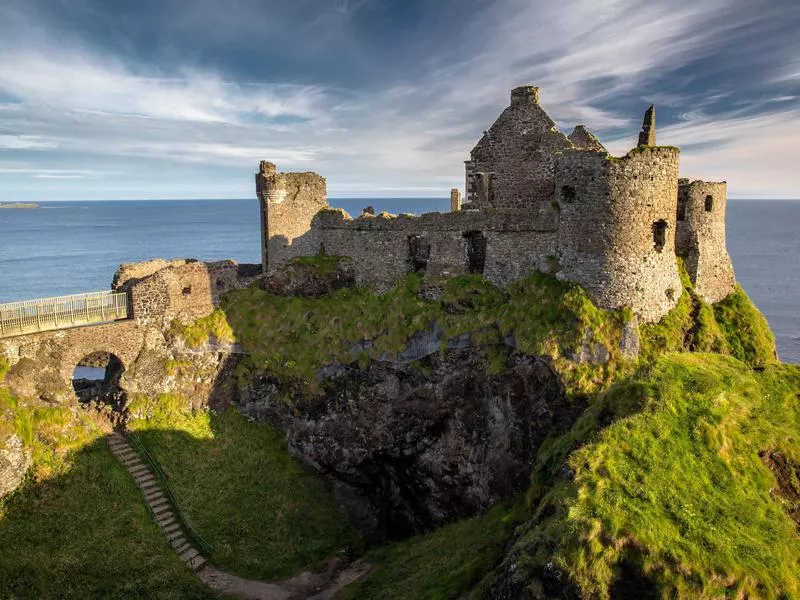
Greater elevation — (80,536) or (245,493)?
(80,536)

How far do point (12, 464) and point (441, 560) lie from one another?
718 inches

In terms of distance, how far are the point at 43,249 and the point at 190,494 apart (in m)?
136

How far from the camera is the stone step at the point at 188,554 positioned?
934 inches

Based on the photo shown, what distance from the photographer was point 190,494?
2641 centimetres

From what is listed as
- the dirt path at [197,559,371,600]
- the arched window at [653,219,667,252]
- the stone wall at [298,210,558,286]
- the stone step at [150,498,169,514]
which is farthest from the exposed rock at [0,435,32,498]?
the arched window at [653,219,667,252]

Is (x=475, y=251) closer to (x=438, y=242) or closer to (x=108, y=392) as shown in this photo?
(x=438, y=242)

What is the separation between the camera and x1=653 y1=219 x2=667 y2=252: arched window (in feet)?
77.2

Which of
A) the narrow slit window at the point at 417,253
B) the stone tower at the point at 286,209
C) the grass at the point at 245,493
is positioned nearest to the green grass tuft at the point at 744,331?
the narrow slit window at the point at 417,253

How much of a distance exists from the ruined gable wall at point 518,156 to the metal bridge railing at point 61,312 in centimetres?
1956

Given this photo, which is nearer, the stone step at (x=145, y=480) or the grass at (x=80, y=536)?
the grass at (x=80, y=536)

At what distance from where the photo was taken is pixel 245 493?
27453 millimetres

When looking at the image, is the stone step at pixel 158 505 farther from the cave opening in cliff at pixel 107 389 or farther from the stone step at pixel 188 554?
the cave opening in cliff at pixel 107 389

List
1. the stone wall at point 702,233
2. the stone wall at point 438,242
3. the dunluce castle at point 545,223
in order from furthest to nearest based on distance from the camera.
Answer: the stone wall at point 438,242, the stone wall at point 702,233, the dunluce castle at point 545,223

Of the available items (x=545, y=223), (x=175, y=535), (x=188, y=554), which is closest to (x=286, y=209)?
(x=545, y=223)
